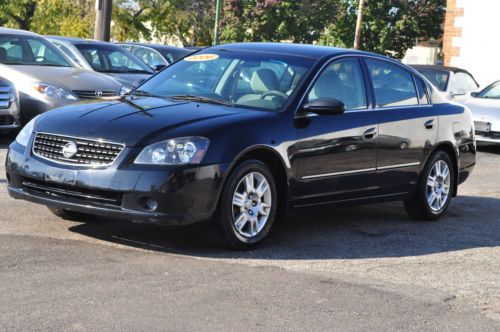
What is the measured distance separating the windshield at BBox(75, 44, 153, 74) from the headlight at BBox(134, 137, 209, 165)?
34.8ft

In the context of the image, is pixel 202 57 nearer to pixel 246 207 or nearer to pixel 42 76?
pixel 246 207

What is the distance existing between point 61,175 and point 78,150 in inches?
8.3

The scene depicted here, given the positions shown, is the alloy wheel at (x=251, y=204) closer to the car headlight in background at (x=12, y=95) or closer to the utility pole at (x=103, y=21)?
the car headlight in background at (x=12, y=95)

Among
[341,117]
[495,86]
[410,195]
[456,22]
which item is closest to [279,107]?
[341,117]

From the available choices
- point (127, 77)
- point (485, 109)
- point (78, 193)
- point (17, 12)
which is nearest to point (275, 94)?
point (78, 193)

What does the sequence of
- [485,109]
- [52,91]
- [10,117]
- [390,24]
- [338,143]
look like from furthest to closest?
1. [390,24]
2. [485,109]
3. [52,91]
4. [10,117]
5. [338,143]

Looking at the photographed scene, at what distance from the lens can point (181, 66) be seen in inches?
346

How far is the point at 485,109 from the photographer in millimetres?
17719

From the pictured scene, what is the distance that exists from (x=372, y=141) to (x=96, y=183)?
2.63 meters

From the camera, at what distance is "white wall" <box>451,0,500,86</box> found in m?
30.8

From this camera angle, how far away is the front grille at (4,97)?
13336 mm

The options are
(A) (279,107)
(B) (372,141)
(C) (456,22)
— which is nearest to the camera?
(A) (279,107)

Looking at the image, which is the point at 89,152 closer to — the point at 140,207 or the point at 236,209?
the point at 140,207

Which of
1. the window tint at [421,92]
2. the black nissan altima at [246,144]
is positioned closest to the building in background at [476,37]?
the window tint at [421,92]
